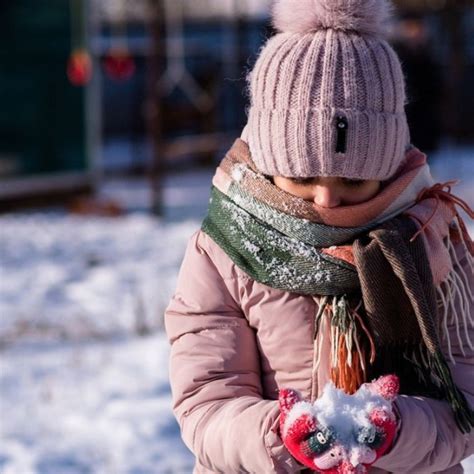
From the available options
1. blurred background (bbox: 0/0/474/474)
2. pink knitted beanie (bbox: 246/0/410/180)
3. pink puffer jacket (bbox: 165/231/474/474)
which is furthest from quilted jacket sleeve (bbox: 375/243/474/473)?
blurred background (bbox: 0/0/474/474)

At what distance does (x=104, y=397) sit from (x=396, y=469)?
3.05 metres

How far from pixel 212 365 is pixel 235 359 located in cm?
Answer: 5

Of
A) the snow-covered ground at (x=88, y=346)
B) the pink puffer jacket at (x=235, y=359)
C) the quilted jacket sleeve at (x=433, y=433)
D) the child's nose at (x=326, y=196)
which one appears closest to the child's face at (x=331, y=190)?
the child's nose at (x=326, y=196)

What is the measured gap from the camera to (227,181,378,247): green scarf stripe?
2.04 metres

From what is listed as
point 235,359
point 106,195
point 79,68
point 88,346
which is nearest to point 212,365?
point 235,359

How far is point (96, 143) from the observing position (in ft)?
35.9

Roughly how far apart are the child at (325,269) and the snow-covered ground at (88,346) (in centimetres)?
201

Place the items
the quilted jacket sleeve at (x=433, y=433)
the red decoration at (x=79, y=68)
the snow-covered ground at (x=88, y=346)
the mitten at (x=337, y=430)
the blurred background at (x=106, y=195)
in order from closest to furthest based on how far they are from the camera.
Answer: the mitten at (x=337, y=430) < the quilted jacket sleeve at (x=433, y=433) < the snow-covered ground at (x=88, y=346) < the blurred background at (x=106, y=195) < the red decoration at (x=79, y=68)

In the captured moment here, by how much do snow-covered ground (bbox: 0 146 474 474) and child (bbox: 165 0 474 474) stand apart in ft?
6.59

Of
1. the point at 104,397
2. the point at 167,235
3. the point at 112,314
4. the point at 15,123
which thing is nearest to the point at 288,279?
the point at 104,397

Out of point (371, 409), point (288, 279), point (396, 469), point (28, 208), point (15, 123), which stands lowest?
point (28, 208)

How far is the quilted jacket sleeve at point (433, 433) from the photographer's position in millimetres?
1869

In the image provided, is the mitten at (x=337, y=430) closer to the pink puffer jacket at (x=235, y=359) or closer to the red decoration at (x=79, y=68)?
the pink puffer jacket at (x=235, y=359)

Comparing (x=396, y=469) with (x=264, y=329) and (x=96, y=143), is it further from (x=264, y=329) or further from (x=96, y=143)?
(x=96, y=143)
